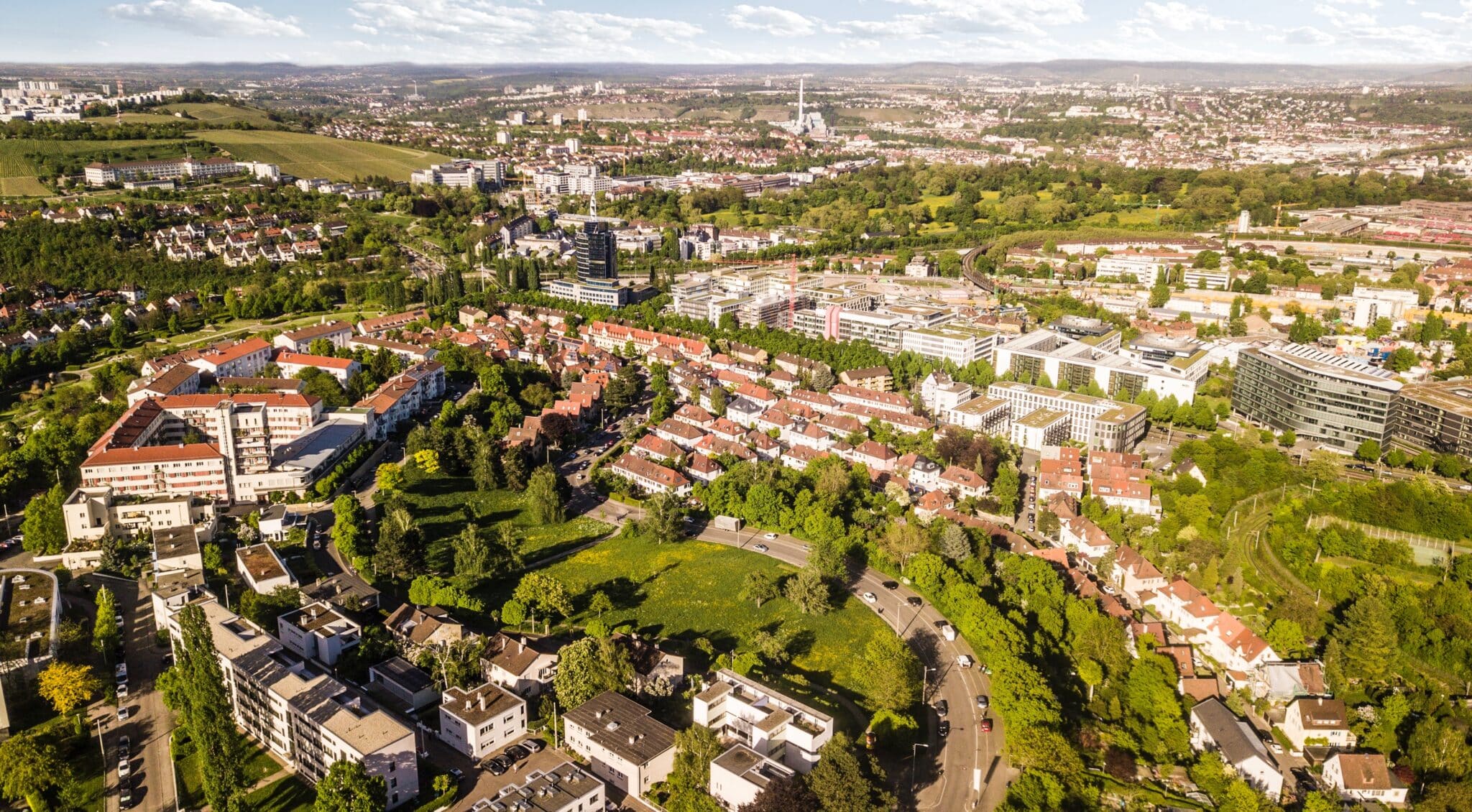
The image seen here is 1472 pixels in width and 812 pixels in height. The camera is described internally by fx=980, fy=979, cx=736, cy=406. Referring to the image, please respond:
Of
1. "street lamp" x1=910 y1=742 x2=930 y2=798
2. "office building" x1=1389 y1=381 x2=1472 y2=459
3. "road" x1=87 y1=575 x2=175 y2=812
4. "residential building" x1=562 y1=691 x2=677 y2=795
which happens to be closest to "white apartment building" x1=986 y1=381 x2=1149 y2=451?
"office building" x1=1389 y1=381 x2=1472 y2=459

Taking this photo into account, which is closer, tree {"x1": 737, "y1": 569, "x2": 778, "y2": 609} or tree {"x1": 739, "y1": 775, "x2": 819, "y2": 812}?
tree {"x1": 739, "y1": 775, "x2": 819, "y2": 812}

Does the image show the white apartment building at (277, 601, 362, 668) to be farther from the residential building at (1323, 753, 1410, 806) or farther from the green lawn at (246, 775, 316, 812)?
the residential building at (1323, 753, 1410, 806)

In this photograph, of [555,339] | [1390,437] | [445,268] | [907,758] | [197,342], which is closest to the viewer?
[907,758]

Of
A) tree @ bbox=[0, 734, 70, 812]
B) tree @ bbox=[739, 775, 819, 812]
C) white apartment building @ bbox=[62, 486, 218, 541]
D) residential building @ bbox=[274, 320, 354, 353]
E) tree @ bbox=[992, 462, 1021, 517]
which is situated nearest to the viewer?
tree @ bbox=[739, 775, 819, 812]

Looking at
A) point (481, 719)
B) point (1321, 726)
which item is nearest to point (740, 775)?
point (481, 719)

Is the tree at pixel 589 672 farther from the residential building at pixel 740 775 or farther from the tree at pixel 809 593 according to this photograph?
the tree at pixel 809 593

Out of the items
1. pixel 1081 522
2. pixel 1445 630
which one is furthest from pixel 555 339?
pixel 1445 630

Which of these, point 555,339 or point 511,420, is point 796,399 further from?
point 555,339

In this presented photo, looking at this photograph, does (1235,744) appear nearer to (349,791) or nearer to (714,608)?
(714,608)
